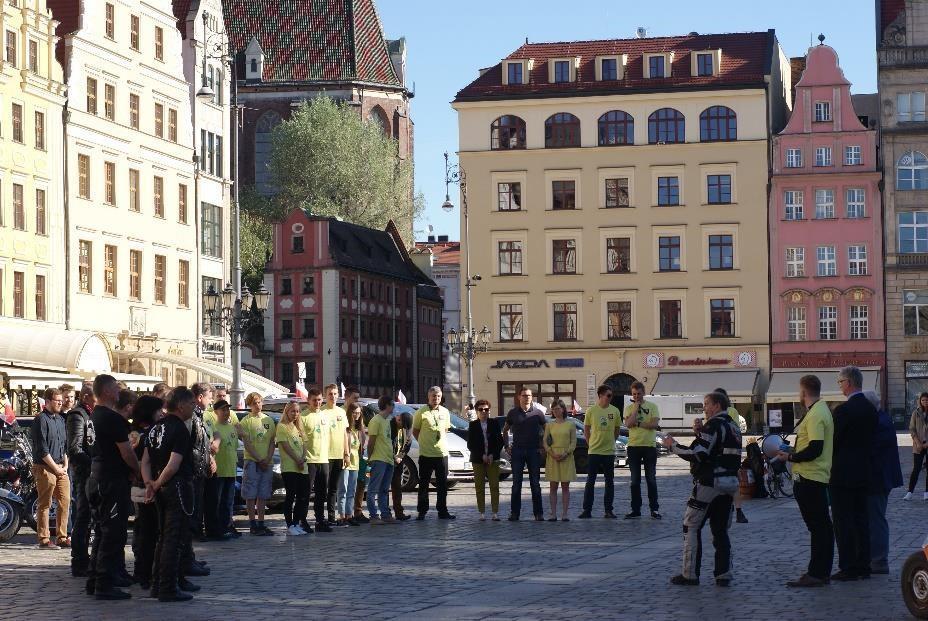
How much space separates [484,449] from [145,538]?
986 centimetres

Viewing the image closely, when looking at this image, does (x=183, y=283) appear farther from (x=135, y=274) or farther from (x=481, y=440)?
(x=481, y=440)

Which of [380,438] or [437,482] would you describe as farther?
A: [437,482]

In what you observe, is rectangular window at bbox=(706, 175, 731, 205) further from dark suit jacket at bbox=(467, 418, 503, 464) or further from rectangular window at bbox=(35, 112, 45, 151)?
dark suit jacket at bbox=(467, 418, 503, 464)

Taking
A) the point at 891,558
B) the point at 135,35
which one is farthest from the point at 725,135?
the point at 891,558

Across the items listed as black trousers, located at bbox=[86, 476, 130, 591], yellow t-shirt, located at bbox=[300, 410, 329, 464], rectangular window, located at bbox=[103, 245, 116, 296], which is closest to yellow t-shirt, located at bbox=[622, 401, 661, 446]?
yellow t-shirt, located at bbox=[300, 410, 329, 464]

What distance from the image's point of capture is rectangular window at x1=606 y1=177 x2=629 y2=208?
3120 inches

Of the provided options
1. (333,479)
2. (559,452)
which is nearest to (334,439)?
(333,479)

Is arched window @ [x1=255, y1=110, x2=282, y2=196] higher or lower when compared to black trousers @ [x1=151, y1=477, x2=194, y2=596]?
higher

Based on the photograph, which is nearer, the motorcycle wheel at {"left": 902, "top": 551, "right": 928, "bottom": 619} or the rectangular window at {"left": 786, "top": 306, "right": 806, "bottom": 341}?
the motorcycle wheel at {"left": 902, "top": 551, "right": 928, "bottom": 619}

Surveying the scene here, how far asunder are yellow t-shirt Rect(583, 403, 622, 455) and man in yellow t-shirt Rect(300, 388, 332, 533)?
400cm

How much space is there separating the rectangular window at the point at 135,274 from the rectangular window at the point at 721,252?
1261 inches

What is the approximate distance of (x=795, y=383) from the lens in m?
75.2

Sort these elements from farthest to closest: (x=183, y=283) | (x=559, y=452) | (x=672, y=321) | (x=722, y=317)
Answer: (x=672, y=321) → (x=722, y=317) → (x=183, y=283) → (x=559, y=452)

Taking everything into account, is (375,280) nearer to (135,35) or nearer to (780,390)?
(780,390)
